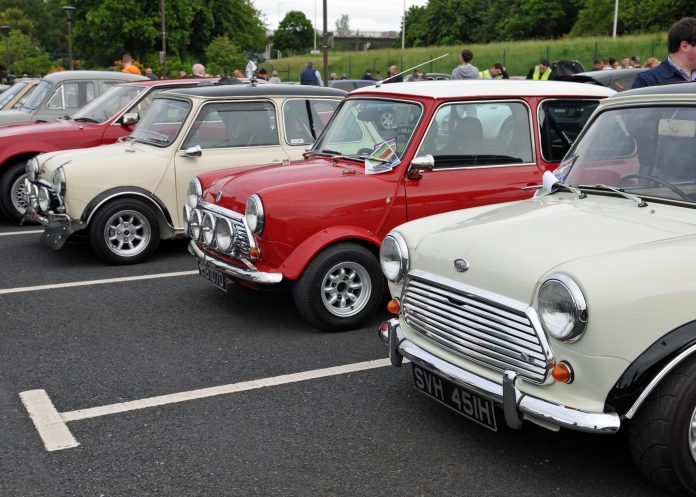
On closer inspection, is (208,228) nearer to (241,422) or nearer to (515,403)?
(241,422)

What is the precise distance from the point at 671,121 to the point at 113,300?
4.67 m

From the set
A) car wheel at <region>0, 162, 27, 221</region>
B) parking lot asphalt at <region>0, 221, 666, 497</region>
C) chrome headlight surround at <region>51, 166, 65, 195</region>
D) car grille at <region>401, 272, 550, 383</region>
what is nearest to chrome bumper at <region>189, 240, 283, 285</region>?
parking lot asphalt at <region>0, 221, 666, 497</region>

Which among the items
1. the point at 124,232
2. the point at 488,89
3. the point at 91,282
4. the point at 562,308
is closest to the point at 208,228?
the point at 91,282

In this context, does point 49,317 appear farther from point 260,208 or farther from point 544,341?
point 544,341

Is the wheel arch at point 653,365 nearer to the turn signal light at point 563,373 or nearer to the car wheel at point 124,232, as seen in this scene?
the turn signal light at point 563,373

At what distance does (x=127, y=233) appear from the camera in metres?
8.24

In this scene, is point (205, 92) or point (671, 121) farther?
point (205, 92)

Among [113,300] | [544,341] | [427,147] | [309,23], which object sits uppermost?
[309,23]

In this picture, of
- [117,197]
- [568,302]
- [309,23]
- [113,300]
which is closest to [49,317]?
[113,300]

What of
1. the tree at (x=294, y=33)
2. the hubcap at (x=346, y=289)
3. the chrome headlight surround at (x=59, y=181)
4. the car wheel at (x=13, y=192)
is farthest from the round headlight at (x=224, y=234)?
the tree at (x=294, y=33)

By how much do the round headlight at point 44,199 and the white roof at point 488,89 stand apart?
3457mm

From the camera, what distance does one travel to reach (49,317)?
6.38 meters

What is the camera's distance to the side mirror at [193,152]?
316 inches

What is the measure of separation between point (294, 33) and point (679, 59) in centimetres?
14062
